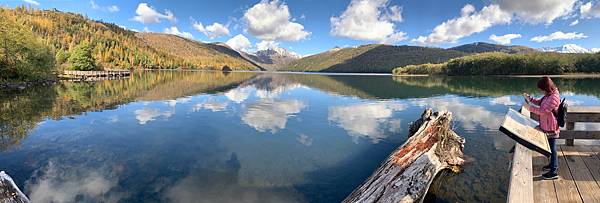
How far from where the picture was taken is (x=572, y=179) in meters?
7.21

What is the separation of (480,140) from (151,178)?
51.9 ft

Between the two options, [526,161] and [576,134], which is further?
[576,134]

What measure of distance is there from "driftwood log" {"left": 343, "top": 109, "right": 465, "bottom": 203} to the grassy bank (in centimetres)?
13401

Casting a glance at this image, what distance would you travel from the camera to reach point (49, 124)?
66.6 feet

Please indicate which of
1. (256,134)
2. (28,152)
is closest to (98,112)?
(28,152)

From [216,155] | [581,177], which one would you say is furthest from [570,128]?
[216,155]

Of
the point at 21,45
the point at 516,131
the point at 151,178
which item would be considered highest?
the point at 21,45

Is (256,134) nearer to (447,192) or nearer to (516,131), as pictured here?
(447,192)

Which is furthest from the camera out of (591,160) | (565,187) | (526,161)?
(591,160)

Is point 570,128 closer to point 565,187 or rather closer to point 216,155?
point 565,187

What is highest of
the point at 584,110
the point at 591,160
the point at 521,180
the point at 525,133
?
the point at 584,110

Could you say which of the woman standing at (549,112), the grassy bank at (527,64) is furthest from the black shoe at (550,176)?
the grassy bank at (527,64)

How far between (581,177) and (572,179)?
28 centimetres

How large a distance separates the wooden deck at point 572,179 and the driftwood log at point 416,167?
219 cm
